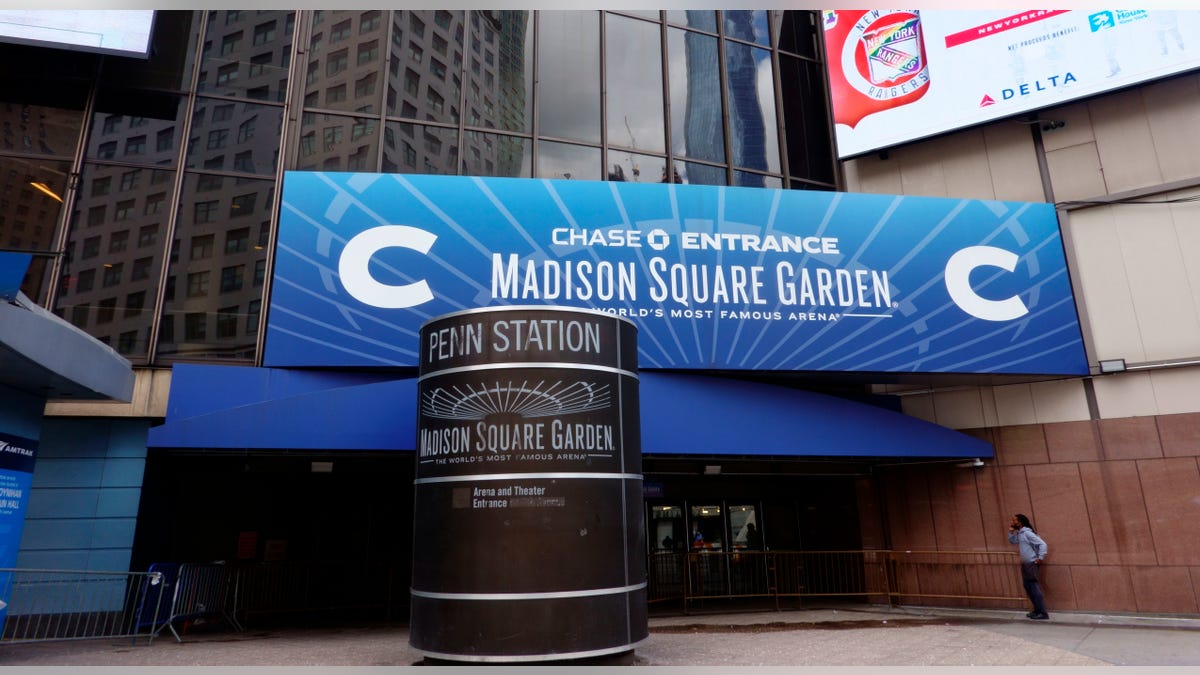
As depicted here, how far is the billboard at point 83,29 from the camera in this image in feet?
43.5

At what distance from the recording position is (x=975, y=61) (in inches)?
646

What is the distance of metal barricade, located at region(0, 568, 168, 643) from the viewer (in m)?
10.3

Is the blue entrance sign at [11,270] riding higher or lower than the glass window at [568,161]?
lower

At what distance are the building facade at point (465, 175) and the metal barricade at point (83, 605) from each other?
1.56 feet

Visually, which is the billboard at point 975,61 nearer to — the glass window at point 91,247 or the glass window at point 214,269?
the glass window at point 214,269

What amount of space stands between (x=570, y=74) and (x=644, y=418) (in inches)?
378

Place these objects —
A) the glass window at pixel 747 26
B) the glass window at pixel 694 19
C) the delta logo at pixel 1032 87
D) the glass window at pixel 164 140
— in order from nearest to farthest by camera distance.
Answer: the glass window at pixel 164 140 → the delta logo at pixel 1032 87 → the glass window at pixel 694 19 → the glass window at pixel 747 26

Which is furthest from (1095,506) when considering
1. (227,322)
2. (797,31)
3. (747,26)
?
(227,322)

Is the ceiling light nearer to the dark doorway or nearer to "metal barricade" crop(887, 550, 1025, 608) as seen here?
the dark doorway

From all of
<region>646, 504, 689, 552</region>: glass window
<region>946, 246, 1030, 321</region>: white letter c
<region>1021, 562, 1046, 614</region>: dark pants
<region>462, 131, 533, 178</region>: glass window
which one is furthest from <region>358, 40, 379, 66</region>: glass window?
<region>1021, 562, 1046, 614</region>: dark pants

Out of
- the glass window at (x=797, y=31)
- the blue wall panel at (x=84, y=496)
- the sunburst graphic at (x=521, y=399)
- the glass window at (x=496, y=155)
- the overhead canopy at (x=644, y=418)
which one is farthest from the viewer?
the glass window at (x=797, y=31)

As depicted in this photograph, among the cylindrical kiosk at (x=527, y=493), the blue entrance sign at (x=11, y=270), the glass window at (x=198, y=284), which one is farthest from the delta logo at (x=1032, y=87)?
the blue entrance sign at (x=11, y=270)

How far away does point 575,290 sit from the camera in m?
12.8

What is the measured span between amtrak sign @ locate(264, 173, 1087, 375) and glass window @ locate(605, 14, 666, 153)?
3945 millimetres
